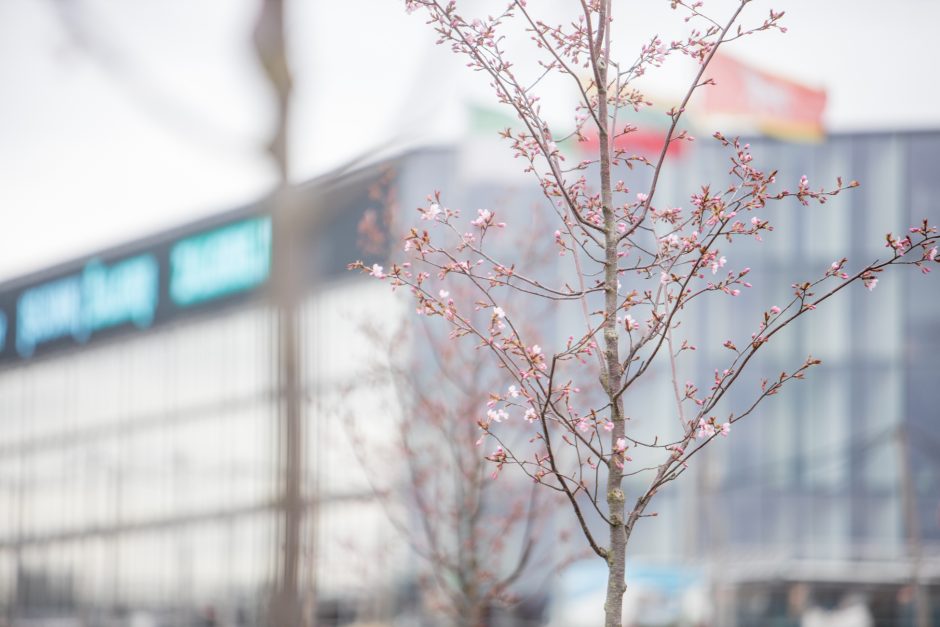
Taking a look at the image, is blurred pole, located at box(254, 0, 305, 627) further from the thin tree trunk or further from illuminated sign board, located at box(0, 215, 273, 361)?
illuminated sign board, located at box(0, 215, 273, 361)

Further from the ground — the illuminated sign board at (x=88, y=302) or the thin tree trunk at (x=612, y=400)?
the illuminated sign board at (x=88, y=302)

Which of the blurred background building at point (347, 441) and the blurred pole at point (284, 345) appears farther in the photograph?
the blurred background building at point (347, 441)

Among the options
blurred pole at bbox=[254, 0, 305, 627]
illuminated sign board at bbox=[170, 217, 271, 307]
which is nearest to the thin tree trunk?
blurred pole at bbox=[254, 0, 305, 627]

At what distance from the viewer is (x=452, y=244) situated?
15.5 meters

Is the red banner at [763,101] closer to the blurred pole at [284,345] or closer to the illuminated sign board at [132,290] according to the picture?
the illuminated sign board at [132,290]

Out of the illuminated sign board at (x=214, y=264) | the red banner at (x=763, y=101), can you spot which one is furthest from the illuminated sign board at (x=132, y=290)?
the red banner at (x=763, y=101)

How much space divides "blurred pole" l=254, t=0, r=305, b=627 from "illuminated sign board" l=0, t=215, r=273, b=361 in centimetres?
3677

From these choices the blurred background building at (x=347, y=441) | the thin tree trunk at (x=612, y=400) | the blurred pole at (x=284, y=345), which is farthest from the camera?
the blurred background building at (x=347, y=441)

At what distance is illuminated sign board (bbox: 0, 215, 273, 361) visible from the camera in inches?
1689

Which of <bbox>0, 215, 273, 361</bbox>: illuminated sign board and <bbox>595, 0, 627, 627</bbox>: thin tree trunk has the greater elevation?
<bbox>0, 215, 273, 361</bbox>: illuminated sign board

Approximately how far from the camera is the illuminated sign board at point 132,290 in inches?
1689

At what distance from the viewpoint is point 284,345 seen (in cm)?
323

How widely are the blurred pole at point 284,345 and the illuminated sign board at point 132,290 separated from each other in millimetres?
36773

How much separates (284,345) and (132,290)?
4566cm
